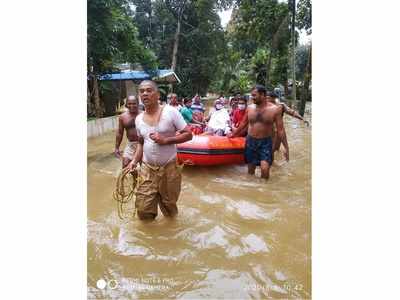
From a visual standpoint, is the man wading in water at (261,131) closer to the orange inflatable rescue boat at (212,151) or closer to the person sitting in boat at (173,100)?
the orange inflatable rescue boat at (212,151)

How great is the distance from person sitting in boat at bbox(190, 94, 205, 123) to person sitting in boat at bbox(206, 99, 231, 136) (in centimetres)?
15

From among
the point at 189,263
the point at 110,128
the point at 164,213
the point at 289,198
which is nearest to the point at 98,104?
the point at 110,128

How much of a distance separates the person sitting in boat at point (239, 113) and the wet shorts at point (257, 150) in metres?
0.31

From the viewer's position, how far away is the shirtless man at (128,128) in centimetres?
405

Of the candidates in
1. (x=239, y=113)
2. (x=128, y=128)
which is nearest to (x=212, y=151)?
(x=239, y=113)

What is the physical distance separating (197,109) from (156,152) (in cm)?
177

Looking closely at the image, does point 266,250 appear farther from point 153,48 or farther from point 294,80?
point 153,48

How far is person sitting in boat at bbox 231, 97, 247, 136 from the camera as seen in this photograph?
17.0 ft

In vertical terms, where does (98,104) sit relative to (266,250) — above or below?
above

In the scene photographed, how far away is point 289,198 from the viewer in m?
3.78

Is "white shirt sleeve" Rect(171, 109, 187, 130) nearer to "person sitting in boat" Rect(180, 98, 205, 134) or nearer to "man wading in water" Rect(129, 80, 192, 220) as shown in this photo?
"man wading in water" Rect(129, 80, 192, 220)

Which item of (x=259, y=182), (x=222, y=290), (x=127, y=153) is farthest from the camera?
(x=259, y=182)

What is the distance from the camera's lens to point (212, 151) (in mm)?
5020
